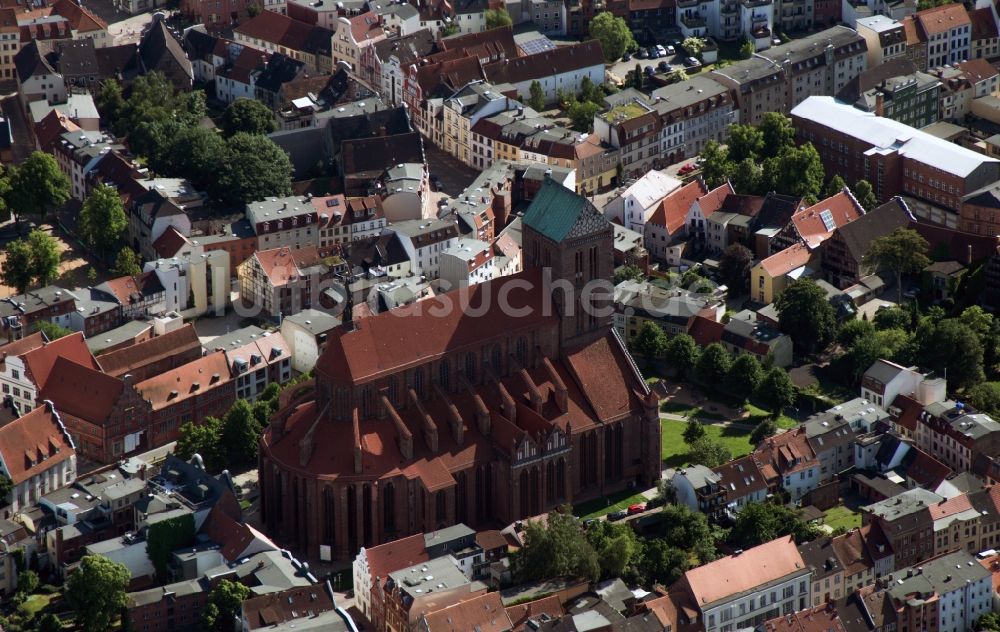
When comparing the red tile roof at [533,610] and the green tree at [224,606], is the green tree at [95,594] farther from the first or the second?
the red tile roof at [533,610]

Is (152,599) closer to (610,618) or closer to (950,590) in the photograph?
(610,618)

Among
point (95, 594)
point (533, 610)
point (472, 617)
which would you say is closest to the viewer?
point (472, 617)

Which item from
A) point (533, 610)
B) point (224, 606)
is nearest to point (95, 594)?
point (224, 606)

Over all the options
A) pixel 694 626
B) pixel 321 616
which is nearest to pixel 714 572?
pixel 694 626

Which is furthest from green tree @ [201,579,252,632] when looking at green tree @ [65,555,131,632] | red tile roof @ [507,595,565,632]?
red tile roof @ [507,595,565,632]

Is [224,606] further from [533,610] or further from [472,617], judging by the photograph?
[533,610]
